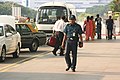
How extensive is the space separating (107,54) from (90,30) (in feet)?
37.5

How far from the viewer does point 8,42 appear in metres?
19.0

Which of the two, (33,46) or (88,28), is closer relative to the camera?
(33,46)

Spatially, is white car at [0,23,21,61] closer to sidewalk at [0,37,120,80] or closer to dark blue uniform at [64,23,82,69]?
sidewalk at [0,37,120,80]

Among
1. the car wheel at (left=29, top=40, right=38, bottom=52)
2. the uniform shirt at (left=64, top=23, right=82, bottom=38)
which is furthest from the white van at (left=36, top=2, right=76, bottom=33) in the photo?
the uniform shirt at (left=64, top=23, right=82, bottom=38)

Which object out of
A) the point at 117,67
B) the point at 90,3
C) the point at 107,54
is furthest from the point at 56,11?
the point at 90,3

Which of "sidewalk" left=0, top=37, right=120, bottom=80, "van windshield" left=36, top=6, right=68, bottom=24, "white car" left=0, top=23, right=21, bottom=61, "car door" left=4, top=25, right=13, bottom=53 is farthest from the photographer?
"van windshield" left=36, top=6, right=68, bottom=24

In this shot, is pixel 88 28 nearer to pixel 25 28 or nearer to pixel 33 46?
→ pixel 25 28

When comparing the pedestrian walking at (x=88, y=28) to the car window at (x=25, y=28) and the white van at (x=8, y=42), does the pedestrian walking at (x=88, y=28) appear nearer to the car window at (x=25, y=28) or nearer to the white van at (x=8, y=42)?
the car window at (x=25, y=28)

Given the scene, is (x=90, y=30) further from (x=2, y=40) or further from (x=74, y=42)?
(x=74, y=42)

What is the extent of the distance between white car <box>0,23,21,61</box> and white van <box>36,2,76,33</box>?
14.3m

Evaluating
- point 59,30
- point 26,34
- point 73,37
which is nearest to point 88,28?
point 26,34

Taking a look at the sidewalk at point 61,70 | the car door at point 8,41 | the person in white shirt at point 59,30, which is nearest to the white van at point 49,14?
the person in white shirt at point 59,30

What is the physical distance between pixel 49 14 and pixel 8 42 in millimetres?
17104

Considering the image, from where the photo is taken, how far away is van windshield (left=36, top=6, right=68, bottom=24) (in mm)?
35562
